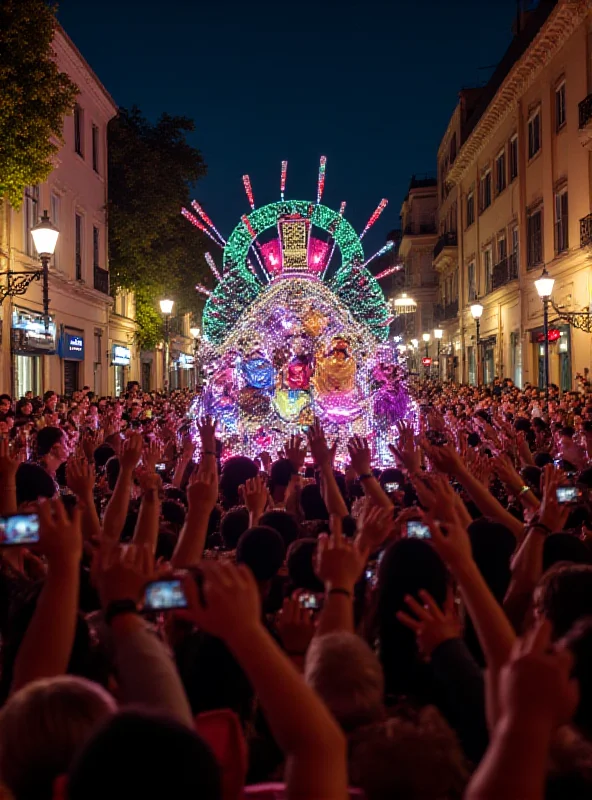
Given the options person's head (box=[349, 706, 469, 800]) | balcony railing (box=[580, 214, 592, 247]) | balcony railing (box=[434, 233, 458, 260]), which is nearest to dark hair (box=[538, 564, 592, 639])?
person's head (box=[349, 706, 469, 800])

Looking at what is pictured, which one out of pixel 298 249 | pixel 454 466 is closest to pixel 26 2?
pixel 298 249

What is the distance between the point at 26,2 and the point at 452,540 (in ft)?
50.7

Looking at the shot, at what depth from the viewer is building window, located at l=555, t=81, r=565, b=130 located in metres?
27.5

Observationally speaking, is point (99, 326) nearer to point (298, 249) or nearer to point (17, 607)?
point (298, 249)

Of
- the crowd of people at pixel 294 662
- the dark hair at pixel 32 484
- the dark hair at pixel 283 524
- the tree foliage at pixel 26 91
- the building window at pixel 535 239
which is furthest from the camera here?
the building window at pixel 535 239

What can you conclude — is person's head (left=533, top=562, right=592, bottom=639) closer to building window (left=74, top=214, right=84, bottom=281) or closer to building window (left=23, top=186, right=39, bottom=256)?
building window (left=23, top=186, right=39, bottom=256)

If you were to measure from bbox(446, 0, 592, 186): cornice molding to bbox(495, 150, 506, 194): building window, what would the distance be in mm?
1438

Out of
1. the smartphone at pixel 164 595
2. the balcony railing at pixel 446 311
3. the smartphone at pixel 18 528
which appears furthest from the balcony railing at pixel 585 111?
the balcony railing at pixel 446 311

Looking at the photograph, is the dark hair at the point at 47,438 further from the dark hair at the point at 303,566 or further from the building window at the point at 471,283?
the building window at the point at 471,283

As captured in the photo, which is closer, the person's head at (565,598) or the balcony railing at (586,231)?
the person's head at (565,598)

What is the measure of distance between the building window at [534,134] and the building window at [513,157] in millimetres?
2072

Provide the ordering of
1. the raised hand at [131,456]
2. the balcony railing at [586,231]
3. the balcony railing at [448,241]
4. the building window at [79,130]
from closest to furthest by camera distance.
Answer: the raised hand at [131,456] < the balcony railing at [586,231] < the building window at [79,130] < the balcony railing at [448,241]

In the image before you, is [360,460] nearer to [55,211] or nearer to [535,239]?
[55,211]

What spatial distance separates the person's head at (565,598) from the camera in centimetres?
293
